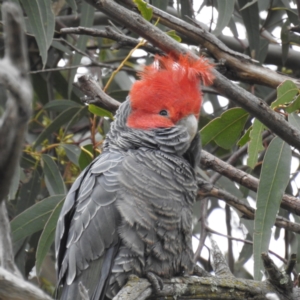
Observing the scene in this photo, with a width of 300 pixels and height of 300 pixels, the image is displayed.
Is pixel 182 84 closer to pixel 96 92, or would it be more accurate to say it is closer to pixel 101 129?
pixel 96 92

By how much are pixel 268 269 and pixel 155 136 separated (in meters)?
0.81

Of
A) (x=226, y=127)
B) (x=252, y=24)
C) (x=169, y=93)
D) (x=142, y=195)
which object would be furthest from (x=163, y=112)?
(x=252, y=24)

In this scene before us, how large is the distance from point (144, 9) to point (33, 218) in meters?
1.19

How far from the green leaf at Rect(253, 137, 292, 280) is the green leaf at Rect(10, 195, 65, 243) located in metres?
1.05

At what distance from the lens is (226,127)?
239 centimetres

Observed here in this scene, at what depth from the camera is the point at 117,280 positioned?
2.15m

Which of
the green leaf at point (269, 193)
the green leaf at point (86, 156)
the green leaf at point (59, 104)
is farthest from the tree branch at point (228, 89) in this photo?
the green leaf at point (59, 104)

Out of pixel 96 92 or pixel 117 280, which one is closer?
pixel 117 280

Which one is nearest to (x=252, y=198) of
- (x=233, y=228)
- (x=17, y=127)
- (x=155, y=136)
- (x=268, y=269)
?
(x=233, y=228)

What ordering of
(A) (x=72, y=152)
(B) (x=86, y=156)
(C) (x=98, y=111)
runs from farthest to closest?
(A) (x=72, y=152), (B) (x=86, y=156), (C) (x=98, y=111)

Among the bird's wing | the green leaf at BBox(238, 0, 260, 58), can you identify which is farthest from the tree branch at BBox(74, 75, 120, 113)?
the green leaf at BBox(238, 0, 260, 58)

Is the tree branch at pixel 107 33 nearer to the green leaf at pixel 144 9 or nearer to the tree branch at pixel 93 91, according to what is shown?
the green leaf at pixel 144 9

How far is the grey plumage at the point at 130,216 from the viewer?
2.13 meters

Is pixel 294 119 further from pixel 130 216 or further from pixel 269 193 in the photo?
pixel 130 216
